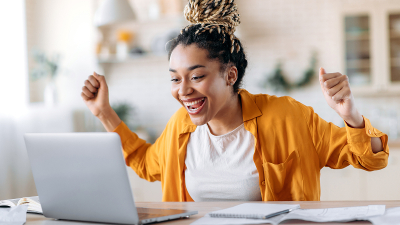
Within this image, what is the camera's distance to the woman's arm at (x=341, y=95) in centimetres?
124

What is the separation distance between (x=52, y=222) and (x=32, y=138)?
0.24 m

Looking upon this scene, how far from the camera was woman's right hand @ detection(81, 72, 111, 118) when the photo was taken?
5.36 feet

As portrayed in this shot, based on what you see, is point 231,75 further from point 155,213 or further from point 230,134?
point 155,213

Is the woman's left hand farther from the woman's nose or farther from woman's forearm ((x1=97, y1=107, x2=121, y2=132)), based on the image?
woman's forearm ((x1=97, y1=107, x2=121, y2=132))

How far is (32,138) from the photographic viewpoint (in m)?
1.04

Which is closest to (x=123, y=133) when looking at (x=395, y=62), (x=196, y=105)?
(x=196, y=105)

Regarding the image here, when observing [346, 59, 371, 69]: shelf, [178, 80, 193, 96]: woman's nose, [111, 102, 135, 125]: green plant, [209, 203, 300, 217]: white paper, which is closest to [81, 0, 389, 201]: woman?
[178, 80, 193, 96]: woman's nose

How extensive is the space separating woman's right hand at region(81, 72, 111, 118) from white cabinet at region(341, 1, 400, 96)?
9.64 feet

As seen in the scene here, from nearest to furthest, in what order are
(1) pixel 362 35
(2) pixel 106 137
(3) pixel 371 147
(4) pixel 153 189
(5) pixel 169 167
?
1. (2) pixel 106 137
2. (3) pixel 371 147
3. (5) pixel 169 167
4. (4) pixel 153 189
5. (1) pixel 362 35

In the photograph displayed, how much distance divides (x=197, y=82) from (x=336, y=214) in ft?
2.32

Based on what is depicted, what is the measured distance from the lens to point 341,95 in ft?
4.06

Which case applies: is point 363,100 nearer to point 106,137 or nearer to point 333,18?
point 333,18

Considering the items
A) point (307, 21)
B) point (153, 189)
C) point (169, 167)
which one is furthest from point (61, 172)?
point (307, 21)

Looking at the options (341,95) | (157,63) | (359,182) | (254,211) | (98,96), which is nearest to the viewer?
(254,211)
